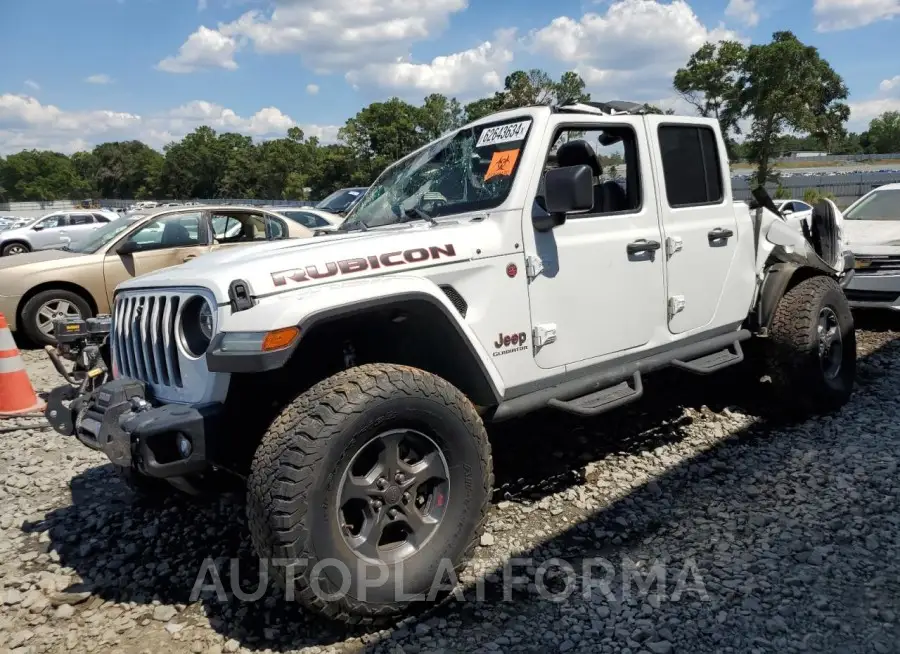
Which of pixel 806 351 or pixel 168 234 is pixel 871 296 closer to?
pixel 806 351

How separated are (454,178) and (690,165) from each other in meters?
1.62

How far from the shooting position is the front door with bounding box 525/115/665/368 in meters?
3.49

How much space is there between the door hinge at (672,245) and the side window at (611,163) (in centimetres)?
28

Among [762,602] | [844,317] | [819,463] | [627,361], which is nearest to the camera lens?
[762,602]

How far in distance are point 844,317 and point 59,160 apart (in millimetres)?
133999

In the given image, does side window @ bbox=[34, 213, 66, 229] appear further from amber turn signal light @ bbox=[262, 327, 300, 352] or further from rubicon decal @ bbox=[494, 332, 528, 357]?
amber turn signal light @ bbox=[262, 327, 300, 352]

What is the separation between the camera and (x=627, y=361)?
3924 millimetres

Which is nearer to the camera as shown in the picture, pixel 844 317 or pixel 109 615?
pixel 109 615

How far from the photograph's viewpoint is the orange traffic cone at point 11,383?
18.8ft

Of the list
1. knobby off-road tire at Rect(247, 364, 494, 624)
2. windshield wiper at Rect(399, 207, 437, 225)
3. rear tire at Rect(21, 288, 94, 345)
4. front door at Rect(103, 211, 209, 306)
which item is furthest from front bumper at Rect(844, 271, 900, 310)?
rear tire at Rect(21, 288, 94, 345)

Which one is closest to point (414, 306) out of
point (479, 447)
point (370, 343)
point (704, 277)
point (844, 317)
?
point (370, 343)

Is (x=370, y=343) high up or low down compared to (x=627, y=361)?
up

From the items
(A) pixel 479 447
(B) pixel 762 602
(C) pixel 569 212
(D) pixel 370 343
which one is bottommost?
(B) pixel 762 602

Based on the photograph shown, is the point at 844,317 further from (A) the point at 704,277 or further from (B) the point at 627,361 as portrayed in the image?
(B) the point at 627,361
